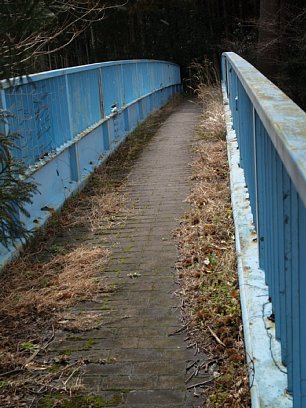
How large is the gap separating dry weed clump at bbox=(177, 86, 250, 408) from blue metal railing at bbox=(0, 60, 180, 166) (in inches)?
67.2

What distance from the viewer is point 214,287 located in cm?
480

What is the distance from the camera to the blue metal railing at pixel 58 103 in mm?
6137

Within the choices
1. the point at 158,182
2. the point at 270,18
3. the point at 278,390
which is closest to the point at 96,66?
the point at 158,182

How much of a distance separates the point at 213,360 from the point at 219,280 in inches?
42.7

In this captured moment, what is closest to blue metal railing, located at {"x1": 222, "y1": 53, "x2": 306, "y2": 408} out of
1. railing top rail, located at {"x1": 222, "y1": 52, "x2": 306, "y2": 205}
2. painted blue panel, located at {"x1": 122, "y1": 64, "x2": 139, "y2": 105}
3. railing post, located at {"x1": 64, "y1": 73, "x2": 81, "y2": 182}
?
railing top rail, located at {"x1": 222, "y1": 52, "x2": 306, "y2": 205}

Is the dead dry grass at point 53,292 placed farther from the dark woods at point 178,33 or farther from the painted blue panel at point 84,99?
the dark woods at point 178,33

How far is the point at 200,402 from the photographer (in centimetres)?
348

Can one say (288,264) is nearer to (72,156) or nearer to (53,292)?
(53,292)

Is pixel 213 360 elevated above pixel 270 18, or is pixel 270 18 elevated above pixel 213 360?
pixel 270 18

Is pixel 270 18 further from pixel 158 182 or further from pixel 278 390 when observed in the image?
pixel 278 390

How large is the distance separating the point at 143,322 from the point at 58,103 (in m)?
3.83

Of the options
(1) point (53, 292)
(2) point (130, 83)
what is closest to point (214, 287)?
(1) point (53, 292)

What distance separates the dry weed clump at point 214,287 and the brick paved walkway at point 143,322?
A: 0.40ft

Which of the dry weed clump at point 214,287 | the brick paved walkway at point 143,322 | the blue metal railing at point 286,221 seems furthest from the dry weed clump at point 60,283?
the blue metal railing at point 286,221
